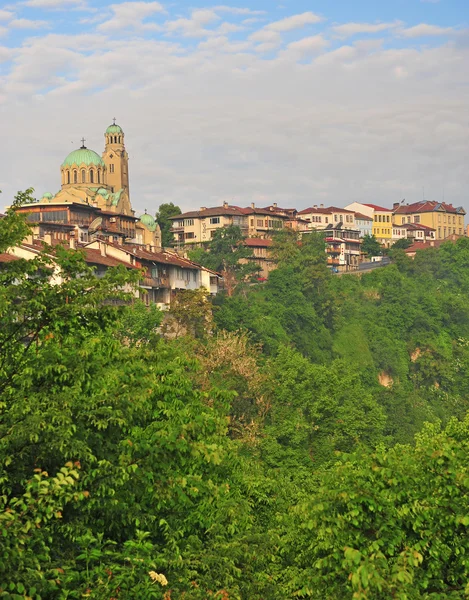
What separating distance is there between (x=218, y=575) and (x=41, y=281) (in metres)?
6.90

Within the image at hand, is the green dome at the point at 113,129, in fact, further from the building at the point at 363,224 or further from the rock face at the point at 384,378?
the rock face at the point at 384,378

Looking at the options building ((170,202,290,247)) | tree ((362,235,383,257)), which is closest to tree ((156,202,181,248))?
building ((170,202,290,247))

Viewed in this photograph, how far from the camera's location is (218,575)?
18.1 m

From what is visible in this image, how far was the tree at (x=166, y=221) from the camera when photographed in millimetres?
118812

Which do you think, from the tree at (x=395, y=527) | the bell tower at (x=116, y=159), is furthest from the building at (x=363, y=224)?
the tree at (x=395, y=527)

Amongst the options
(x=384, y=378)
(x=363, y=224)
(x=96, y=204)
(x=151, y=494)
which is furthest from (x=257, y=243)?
(x=151, y=494)

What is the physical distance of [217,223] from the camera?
116 m

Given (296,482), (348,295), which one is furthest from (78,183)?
(296,482)

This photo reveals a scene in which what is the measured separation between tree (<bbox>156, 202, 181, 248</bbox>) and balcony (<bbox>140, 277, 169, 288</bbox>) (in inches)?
2036

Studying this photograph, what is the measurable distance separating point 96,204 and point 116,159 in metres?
22.1

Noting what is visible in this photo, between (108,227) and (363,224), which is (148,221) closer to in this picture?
(108,227)

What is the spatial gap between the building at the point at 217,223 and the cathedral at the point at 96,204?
4794 mm

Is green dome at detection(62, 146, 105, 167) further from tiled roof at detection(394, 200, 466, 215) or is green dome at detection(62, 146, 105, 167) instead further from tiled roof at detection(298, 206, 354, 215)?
tiled roof at detection(394, 200, 466, 215)

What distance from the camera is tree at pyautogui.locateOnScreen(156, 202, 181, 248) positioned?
119 meters
